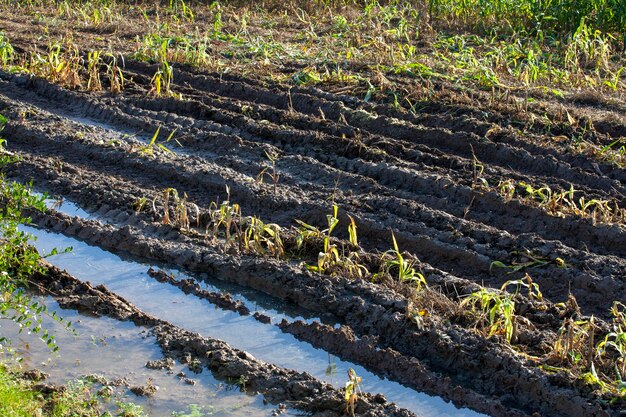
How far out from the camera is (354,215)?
20.9 ft

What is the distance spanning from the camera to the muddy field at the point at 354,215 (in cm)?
486

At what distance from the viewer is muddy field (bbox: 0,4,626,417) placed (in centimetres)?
486

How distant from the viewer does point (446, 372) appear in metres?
4.86

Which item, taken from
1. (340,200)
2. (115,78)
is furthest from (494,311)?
(115,78)

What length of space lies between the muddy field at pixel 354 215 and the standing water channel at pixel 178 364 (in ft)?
0.24

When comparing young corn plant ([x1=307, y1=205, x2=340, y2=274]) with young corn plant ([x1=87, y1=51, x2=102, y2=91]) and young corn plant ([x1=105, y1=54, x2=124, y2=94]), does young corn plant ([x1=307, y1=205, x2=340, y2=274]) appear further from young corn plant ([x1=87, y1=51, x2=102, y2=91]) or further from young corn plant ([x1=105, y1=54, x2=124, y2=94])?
young corn plant ([x1=87, y1=51, x2=102, y2=91])

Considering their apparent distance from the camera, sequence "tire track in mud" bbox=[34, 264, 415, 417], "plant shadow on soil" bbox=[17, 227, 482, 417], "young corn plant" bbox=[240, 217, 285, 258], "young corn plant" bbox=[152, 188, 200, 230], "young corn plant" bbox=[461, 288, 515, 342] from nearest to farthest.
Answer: "tire track in mud" bbox=[34, 264, 415, 417] < "plant shadow on soil" bbox=[17, 227, 482, 417] < "young corn plant" bbox=[461, 288, 515, 342] < "young corn plant" bbox=[240, 217, 285, 258] < "young corn plant" bbox=[152, 188, 200, 230]

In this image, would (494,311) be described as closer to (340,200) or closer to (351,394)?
(351,394)

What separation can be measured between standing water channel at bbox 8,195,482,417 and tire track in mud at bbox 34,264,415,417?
0.21ft

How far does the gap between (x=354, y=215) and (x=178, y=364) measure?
1.95 meters

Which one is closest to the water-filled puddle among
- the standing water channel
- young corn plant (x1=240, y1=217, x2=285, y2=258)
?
the standing water channel

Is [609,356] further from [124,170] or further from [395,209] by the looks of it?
[124,170]

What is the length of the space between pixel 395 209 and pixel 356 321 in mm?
1417

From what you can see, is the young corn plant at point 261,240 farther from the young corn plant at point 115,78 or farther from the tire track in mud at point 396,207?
the young corn plant at point 115,78
